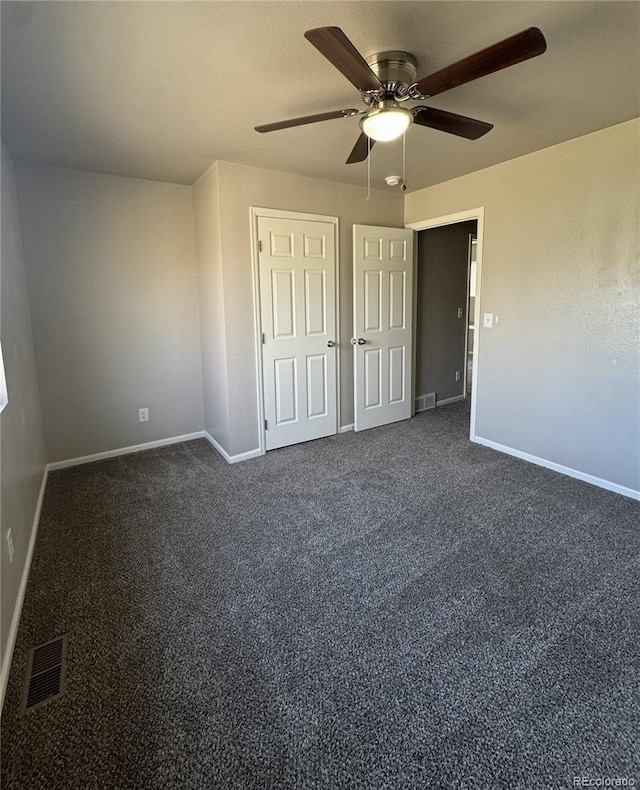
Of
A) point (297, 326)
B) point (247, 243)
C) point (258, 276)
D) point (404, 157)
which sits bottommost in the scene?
point (297, 326)

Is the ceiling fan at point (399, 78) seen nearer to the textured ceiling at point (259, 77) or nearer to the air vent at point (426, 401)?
the textured ceiling at point (259, 77)

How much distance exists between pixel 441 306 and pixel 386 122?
3447 mm

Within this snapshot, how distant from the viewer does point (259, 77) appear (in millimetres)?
2021

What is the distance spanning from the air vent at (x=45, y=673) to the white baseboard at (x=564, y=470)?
3461 millimetres

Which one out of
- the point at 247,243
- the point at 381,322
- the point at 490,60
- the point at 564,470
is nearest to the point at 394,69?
the point at 490,60

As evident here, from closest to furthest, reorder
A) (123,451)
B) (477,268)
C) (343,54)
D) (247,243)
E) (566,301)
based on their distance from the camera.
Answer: (343,54) → (566,301) → (247,243) → (477,268) → (123,451)

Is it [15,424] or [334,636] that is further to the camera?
[15,424]

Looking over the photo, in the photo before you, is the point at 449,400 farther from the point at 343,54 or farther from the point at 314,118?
the point at 343,54

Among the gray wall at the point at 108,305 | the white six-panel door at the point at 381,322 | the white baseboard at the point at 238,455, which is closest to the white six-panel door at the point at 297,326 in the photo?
the white baseboard at the point at 238,455

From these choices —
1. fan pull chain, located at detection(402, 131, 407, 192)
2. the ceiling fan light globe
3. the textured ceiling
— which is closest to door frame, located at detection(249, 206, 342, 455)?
the textured ceiling

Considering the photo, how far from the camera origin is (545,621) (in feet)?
6.00

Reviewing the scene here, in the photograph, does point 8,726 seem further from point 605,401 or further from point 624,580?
point 605,401

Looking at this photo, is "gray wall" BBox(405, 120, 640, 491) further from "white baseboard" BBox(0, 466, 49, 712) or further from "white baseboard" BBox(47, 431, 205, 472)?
"white baseboard" BBox(0, 466, 49, 712)

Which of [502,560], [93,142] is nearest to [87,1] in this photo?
[93,142]
